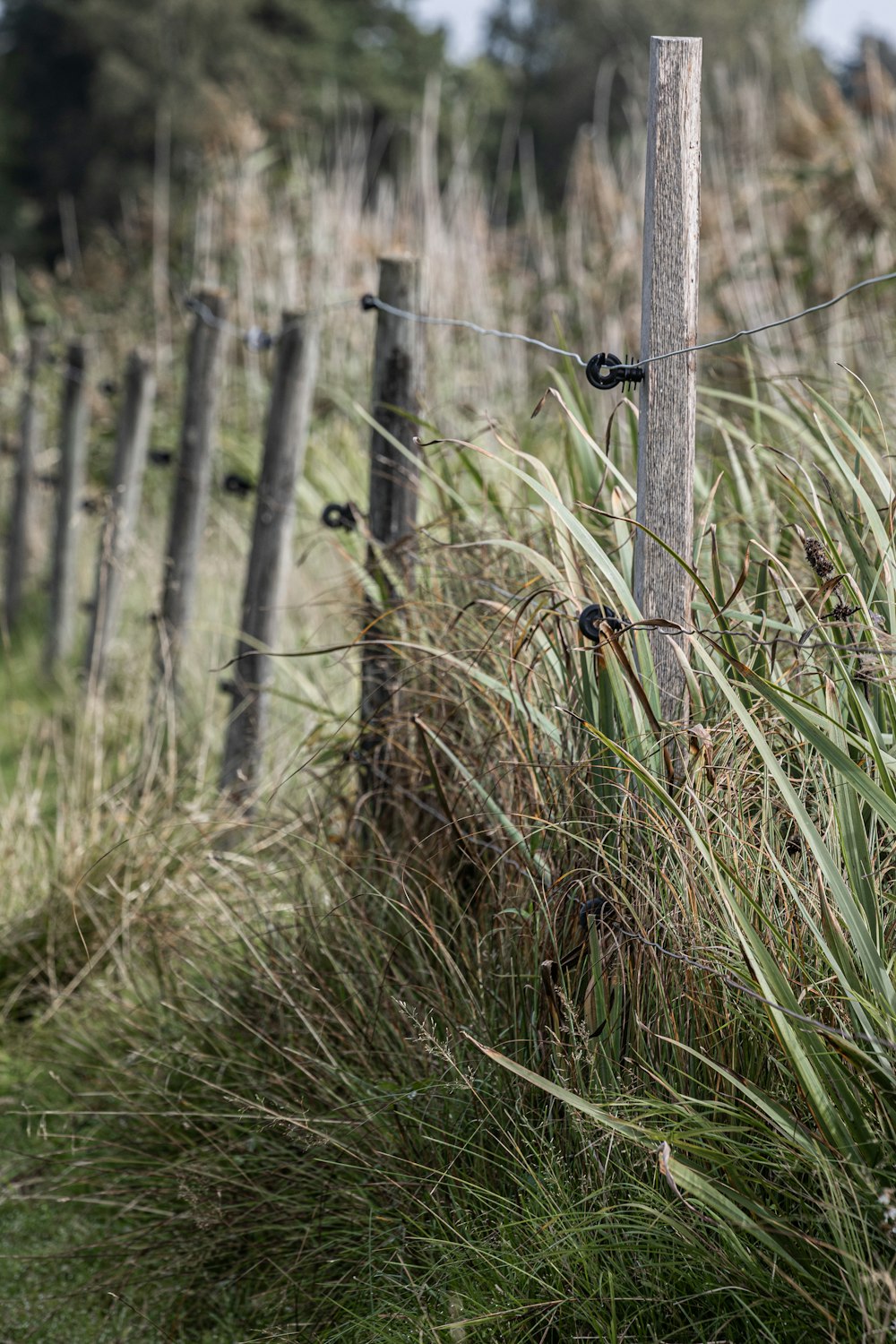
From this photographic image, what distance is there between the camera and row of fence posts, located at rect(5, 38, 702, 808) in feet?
6.37

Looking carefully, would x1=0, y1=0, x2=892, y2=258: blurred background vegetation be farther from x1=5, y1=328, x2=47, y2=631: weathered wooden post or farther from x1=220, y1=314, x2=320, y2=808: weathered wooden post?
x1=220, y1=314, x2=320, y2=808: weathered wooden post

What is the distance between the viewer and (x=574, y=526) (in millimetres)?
1812

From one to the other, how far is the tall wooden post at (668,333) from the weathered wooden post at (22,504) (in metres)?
6.20

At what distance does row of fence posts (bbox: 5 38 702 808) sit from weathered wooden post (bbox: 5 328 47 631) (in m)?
1.21

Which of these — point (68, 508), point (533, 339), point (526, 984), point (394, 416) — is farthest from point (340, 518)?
point (68, 508)

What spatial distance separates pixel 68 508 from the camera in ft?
21.6

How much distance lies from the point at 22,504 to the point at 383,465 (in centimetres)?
511

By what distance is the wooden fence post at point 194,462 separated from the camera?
448 cm

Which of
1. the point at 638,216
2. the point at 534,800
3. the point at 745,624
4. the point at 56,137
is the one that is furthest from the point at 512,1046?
the point at 56,137

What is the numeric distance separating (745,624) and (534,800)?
1.48 feet

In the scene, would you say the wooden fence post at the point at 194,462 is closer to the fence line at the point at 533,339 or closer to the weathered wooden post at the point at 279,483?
the fence line at the point at 533,339

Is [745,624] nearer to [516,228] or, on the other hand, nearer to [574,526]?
[574,526]

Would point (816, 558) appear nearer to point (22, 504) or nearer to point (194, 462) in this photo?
point (194, 462)

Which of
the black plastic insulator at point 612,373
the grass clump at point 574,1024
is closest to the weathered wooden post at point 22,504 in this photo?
the grass clump at point 574,1024
